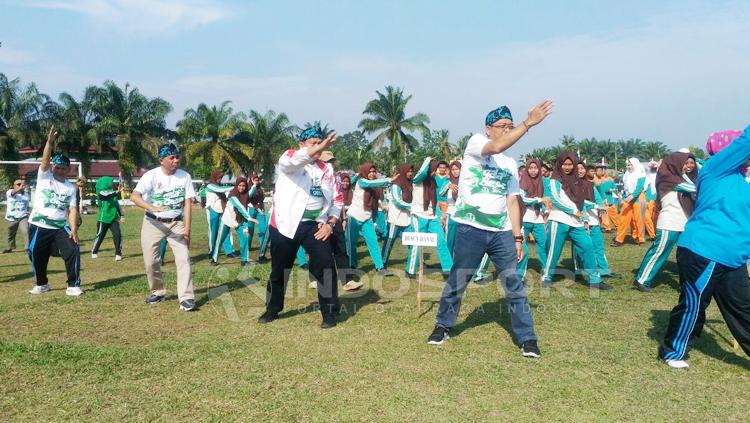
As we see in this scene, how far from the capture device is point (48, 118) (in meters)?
42.7

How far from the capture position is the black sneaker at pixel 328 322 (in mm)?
5551

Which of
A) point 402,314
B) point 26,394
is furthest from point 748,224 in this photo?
point 26,394

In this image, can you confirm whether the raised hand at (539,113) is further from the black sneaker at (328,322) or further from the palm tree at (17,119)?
the palm tree at (17,119)

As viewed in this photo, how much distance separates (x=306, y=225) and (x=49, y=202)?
3784 millimetres

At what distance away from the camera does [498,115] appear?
4641mm

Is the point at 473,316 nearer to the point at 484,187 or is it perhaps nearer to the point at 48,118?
the point at 484,187

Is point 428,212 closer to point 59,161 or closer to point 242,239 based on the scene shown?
point 242,239

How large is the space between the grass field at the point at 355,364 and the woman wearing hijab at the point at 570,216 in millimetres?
510

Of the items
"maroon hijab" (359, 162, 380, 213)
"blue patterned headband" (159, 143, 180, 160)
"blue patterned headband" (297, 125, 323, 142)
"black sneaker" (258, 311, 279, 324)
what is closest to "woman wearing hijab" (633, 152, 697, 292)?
"maroon hijab" (359, 162, 380, 213)

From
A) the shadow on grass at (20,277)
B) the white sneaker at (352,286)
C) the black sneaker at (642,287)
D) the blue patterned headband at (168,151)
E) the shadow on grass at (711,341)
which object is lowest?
the shadow on grass at (20,277)

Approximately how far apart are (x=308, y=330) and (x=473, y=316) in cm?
177

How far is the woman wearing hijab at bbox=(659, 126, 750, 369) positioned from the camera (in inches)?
162

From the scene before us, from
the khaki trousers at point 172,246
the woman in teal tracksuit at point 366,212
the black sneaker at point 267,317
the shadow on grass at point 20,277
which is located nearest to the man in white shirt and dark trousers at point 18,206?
the shadow on grass at point 20,277

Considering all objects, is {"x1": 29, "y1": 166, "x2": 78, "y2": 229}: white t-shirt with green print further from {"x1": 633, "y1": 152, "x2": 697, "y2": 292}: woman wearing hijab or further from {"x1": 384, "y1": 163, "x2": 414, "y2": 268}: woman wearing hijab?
{"x1": 633, "y1": 152, "x2": 697, "y2": 292}: woman wearing hijab
